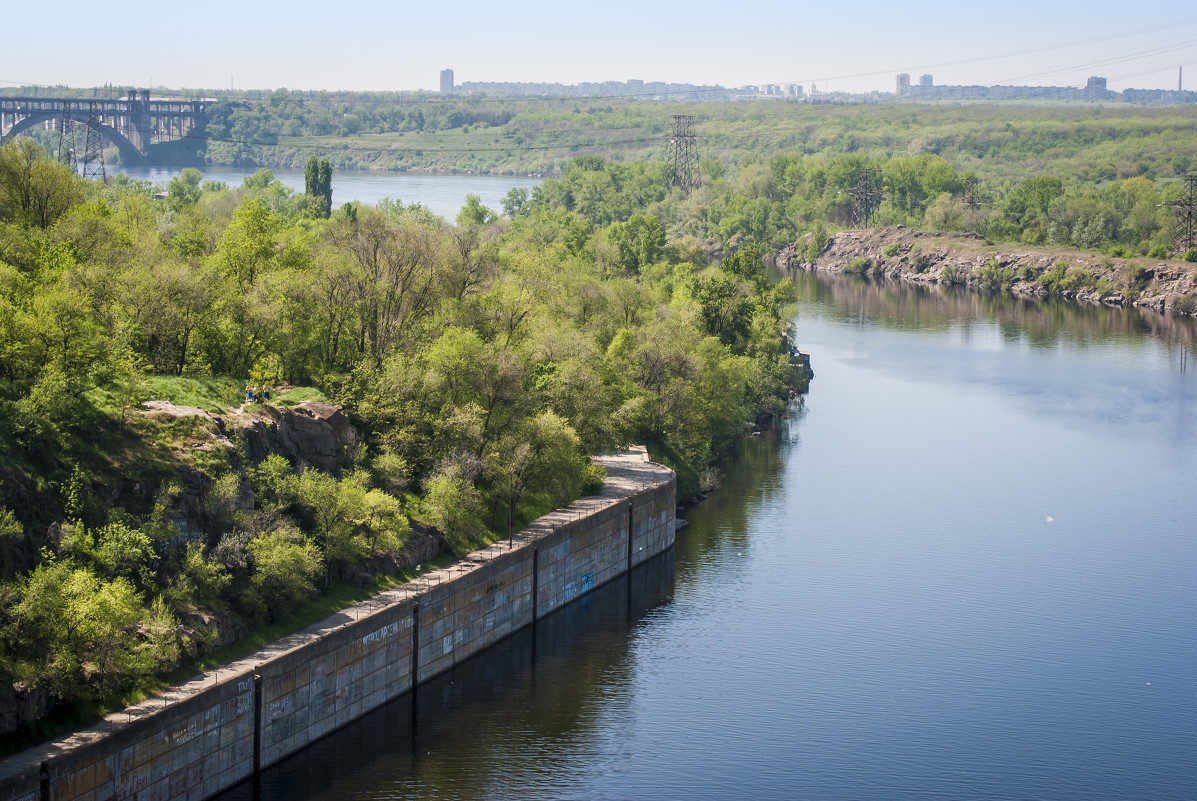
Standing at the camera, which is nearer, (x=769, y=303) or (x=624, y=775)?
(x=624, y=775)

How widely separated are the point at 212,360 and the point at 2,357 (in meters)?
13.5

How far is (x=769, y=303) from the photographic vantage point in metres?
112

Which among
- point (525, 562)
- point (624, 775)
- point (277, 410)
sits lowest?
point (624, 775)

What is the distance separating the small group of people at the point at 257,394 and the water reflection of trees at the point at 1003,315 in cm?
10010

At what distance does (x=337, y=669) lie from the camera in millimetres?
47062

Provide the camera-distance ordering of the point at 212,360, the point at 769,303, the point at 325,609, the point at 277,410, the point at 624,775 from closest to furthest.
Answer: the point at 624,775 → the point at 325,609 → the point at 277,410 → the point at 212,360 → the point at 769,303

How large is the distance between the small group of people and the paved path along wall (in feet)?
38.4

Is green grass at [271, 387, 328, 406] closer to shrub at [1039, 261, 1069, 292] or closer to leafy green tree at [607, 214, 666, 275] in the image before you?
leafy green tree at [607, 214, 666, 275]

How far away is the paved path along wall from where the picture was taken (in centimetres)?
3788

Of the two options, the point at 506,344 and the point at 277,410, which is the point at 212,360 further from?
the point at 506,344

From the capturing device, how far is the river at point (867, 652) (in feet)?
152

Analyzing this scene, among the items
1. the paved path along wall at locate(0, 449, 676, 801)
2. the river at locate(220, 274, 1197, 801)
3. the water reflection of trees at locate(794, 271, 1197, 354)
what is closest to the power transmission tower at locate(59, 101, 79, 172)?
the water reflection of trees at locate(794, 271, 1197, 354)

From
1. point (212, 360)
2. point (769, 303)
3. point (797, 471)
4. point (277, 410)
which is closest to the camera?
point (277, 410)

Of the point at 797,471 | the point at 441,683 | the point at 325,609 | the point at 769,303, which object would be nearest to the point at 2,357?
the point at 325,609
